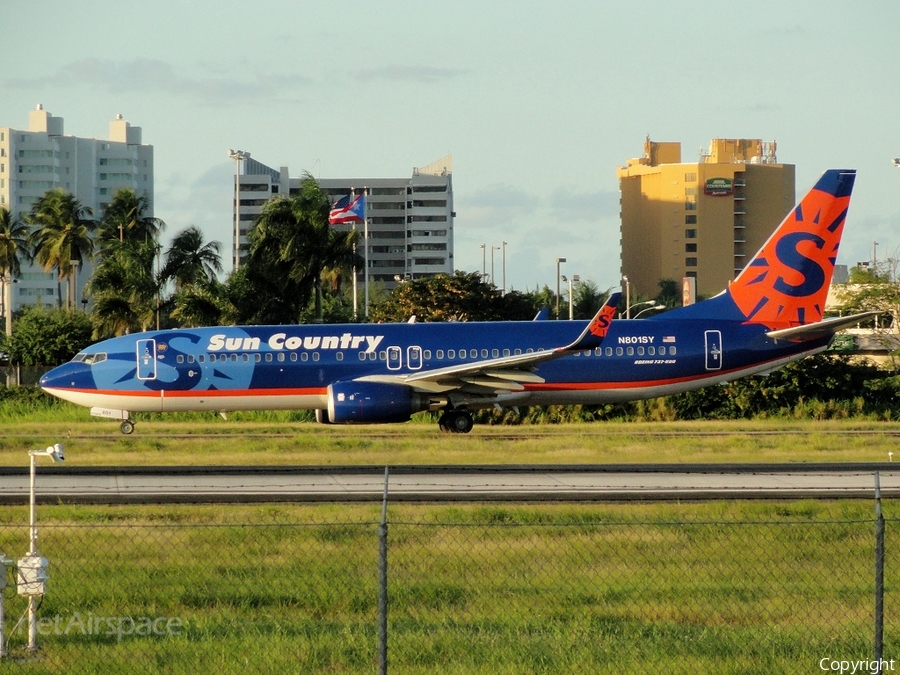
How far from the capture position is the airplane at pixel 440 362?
37188 mm

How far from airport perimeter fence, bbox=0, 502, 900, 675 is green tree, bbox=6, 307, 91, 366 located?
154 feet

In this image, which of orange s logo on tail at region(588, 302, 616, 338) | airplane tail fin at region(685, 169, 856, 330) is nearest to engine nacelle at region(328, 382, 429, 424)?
orange s logo on tail at region(588, 302, 616, 338)

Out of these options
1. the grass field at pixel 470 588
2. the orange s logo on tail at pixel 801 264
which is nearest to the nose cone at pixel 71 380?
the grass field at pixel 470 588

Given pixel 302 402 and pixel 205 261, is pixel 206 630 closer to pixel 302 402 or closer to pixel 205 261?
pixel 302 402

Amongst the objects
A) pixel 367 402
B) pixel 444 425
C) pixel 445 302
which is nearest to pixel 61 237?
pixel 445 302

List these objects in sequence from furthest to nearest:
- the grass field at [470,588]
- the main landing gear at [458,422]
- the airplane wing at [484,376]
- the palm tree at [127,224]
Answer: the palm tree at [127,224] < the main landing gear at [458,422] < the airplane wing at [484,376] < the grass field at [470,588]

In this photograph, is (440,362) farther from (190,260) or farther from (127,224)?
(127,224)

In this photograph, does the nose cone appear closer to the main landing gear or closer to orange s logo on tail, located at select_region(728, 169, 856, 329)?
the main landing gear

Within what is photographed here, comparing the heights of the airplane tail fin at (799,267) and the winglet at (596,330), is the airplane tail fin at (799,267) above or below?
above

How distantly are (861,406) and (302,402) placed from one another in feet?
73.7

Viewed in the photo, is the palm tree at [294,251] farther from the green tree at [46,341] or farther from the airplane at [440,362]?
the airplane at [440,362]

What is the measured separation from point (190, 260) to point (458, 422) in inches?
1338

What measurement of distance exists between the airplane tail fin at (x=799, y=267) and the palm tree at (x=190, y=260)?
106 feet

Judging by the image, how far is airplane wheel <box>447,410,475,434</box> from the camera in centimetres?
3819
